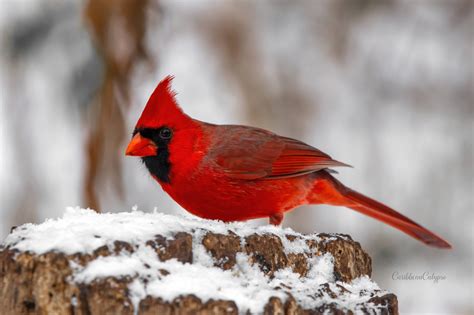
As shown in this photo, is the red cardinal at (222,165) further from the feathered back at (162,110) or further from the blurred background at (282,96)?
the blurred background at (282,96)

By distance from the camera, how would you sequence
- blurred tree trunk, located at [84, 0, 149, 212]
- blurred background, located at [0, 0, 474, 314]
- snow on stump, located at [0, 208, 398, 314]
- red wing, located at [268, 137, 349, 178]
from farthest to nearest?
blurred background, located at [0, 0, 474, 314]
blurred tree trunk, located at [84, 0, 149, 212]
red wing, located at [268, 137, 349, 178]
snow on stump, located at [0, 208, 398, 314]

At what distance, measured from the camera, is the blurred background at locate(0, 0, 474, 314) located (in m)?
4.81

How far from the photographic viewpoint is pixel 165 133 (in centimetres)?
356

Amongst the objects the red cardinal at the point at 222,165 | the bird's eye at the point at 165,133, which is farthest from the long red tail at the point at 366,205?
the bird's eye at the point at 165,133

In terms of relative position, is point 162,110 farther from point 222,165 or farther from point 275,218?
point 275,218

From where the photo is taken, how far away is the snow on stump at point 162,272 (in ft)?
6.30

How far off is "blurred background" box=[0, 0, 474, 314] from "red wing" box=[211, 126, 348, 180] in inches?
35.4

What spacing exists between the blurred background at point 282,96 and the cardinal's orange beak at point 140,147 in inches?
40.7

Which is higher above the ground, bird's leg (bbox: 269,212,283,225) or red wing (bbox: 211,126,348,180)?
red wing (bbox: 211,126,348,180)

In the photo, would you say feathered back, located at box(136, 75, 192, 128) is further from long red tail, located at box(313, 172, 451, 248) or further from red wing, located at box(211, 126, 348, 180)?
long red tail, located at box(313, 172, 451, 248)

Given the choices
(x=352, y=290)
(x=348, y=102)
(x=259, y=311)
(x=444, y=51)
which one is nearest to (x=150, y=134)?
(x=352, y=290)

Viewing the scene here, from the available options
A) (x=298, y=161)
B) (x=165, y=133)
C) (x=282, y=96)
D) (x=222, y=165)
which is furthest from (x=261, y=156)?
(x=282, y=96)

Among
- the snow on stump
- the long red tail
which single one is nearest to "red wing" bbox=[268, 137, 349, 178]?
the long red tail

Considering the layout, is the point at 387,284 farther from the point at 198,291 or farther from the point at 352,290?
the point at 198,291
